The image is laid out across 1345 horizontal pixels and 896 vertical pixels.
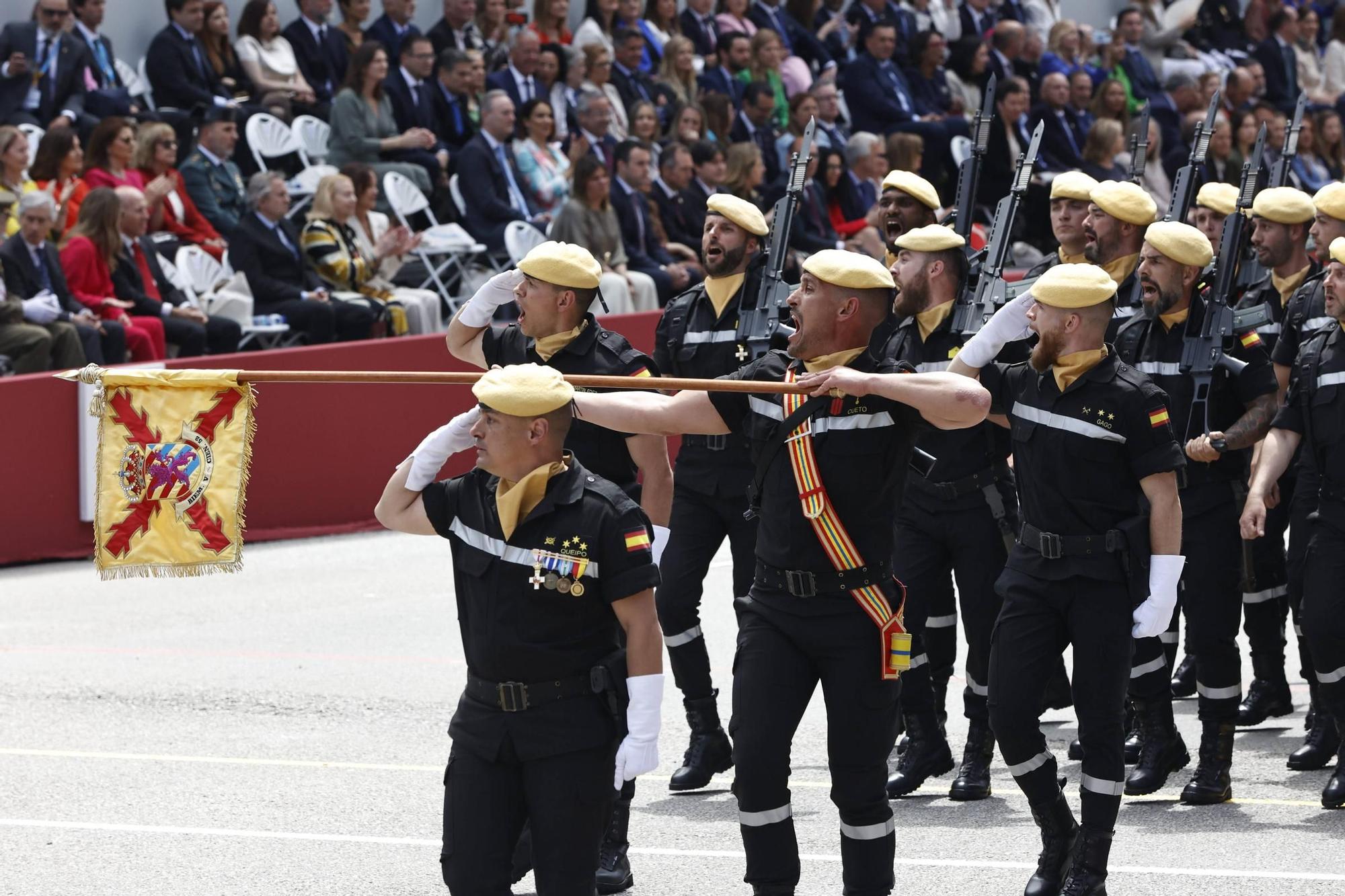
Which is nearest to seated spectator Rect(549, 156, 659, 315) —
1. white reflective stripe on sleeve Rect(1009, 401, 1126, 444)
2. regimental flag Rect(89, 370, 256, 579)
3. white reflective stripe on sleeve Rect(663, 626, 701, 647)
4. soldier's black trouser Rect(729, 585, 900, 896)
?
white reflective stripe on sleeve Rect(663, 626, 701, 647)

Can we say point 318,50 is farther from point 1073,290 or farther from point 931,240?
point 1073,290

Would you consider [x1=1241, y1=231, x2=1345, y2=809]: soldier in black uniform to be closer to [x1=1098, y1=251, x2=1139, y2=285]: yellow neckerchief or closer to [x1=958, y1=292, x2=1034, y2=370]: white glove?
[x1=1098, y1=251, x2=1139, y2=285]: yellow neckerchief

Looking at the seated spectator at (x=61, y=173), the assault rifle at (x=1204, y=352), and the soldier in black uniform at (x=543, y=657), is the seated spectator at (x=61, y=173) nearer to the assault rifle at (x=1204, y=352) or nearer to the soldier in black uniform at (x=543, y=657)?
the assault rifle at (x=1204, y=352)

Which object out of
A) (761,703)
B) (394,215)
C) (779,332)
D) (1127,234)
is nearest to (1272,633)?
(1127,234)

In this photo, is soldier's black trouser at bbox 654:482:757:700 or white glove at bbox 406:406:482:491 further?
soldier's black trouser at bbox 654:482:757:700

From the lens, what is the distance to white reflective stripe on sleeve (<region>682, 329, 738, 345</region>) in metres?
8.35

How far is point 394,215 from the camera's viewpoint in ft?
52.7

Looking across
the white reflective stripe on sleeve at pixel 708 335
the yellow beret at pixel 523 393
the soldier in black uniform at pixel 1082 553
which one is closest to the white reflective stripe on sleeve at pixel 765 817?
the soldier in black uniform at pixel 1082 553

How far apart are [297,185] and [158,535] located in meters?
10.1

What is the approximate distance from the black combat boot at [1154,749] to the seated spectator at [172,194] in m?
9.15

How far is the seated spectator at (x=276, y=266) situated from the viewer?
14508mm

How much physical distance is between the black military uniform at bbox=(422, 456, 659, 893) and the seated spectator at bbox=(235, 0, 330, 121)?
37.5ft

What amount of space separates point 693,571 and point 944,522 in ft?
3.41

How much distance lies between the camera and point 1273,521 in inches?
359
